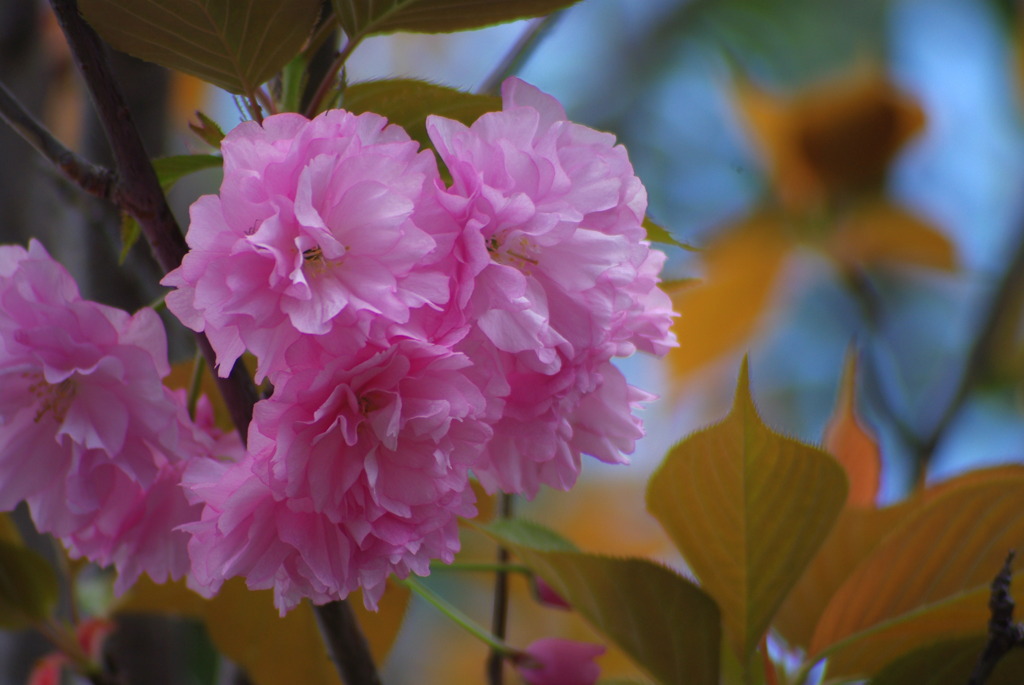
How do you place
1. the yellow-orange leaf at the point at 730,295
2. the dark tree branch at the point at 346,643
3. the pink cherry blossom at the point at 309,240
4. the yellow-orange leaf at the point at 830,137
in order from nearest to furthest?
the pink cherry blossom at the point at 309,240
the dark tree branch at the point at 346,643
the yellow-orange leaf at the point at 730,295
the yellow-orange leaf at the point at 830,137

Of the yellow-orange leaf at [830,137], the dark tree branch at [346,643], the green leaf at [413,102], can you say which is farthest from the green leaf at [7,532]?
the yellow-orange leaf at [830,137]

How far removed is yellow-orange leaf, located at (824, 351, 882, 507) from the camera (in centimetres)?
62

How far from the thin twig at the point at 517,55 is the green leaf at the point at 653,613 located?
33 centimetres

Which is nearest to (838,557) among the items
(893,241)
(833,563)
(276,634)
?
(833,563)

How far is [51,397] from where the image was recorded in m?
0.40

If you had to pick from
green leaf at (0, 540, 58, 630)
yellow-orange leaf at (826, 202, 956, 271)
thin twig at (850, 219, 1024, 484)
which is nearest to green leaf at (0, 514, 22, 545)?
green leaf at (0, 540, 58, 630)

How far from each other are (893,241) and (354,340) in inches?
47.1

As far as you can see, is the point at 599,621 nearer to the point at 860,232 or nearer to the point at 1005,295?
the point at 1005,295

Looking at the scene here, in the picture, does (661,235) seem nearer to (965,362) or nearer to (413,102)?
(413,102)

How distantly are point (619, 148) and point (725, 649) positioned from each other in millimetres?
313

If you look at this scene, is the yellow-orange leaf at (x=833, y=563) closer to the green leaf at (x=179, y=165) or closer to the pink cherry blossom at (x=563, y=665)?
the pink cherry blossom at (x=563, y=665)

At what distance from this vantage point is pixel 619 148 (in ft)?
1.28

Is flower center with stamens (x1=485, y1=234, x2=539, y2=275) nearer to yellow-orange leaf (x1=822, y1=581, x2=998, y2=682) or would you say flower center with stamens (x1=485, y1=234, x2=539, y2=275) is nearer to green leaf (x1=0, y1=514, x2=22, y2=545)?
→ yellow-orange leaf (x1=822, y1=581, x2=998, y2=682)

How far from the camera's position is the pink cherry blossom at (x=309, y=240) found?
1.06 feet
